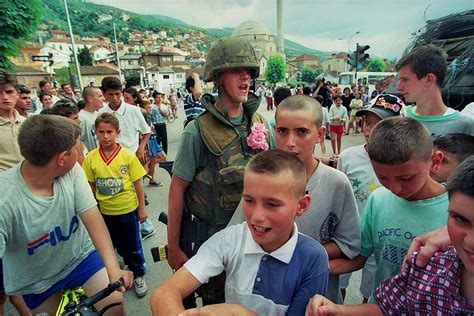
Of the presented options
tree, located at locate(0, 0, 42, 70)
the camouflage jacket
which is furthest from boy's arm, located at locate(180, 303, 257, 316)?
tree, located at locate(0, 0, 42, 70)

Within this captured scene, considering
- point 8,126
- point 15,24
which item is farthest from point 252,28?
point 8,126

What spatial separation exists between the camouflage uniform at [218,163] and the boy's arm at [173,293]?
0.62 meters

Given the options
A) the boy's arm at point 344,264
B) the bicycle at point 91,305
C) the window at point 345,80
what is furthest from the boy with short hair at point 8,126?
the window at point 345,80

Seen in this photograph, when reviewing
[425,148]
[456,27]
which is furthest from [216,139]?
[456,27]

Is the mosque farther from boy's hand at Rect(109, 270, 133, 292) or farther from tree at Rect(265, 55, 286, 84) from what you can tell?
boy's hand at Rect(109, 270, 133, 292)

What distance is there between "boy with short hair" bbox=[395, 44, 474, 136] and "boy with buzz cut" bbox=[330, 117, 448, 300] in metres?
1.13

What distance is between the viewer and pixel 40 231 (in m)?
1.71

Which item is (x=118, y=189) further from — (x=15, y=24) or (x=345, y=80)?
(x=345, y=80)

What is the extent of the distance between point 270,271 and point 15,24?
374 inches

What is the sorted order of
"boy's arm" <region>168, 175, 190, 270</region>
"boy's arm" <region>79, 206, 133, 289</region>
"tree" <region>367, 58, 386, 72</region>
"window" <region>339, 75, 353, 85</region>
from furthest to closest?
"tree" <region>367, 58, 386, 72</region>
"window" <region>339, 75, 353, 85</region>
"boy's arm" <region>168, 175, 190, 270</region>
"boy's arm" <region>79, 206, 133, 289</region>

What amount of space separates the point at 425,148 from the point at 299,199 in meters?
0.66

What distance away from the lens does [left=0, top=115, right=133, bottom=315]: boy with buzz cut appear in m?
1.63

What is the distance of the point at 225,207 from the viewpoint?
1863mm

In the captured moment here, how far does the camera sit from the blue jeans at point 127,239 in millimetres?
3111
